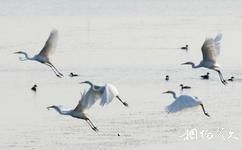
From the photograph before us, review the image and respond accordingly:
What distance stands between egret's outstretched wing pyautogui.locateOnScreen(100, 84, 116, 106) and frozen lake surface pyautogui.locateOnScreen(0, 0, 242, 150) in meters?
4.15

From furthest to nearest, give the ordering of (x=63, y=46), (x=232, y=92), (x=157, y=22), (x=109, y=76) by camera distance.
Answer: (x=157, y=22)
(x=63, y=46)
(x=109, y=76)
(x=232, y=92)

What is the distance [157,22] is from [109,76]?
33.9 meters

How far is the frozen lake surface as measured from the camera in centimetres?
2702

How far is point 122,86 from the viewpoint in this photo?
36969 millimetres

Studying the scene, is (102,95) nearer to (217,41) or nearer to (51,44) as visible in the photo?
(51,44)

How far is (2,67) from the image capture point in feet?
144

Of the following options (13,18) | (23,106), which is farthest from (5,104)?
(13,18)

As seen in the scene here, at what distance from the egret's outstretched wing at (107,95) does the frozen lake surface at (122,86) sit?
415cm

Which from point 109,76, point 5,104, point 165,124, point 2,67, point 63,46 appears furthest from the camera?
point 63,46

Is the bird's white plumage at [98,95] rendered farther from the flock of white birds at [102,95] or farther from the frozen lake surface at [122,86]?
the frozen lake surface at [122,86]

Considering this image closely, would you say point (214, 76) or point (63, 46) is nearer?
point (214, 76)

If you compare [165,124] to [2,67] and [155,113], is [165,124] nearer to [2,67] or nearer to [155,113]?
[155,113]

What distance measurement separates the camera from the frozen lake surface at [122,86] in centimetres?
2702

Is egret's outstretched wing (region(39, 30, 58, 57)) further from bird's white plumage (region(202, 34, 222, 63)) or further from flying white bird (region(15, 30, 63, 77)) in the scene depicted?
bird's white plumage (region(202, 34, 222, 63))
